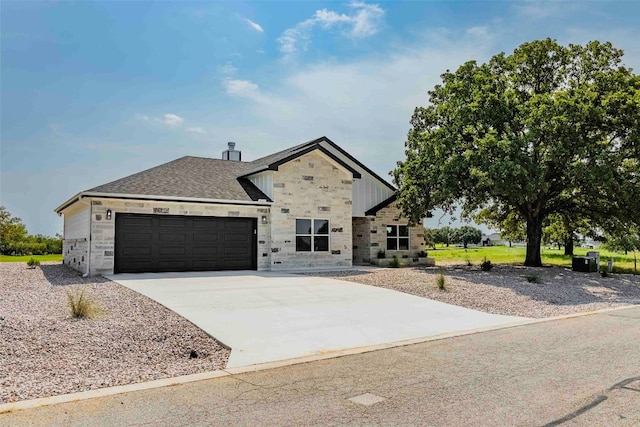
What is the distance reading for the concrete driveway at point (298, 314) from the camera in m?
7.23

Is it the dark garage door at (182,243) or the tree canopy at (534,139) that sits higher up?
the tree canopy at (534,139)

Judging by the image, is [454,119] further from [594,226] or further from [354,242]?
[594,226]

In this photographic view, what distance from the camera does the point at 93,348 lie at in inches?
250

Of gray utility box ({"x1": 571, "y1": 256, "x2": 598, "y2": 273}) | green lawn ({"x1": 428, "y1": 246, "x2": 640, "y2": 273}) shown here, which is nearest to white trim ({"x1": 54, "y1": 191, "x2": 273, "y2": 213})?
green lawn ({"x1": 428, "y1": 246, "x2": 640, "y2": 273})

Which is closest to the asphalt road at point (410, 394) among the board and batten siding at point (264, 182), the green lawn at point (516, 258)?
the board and batten siding at point (264, 182)

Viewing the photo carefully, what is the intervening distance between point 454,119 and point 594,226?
1066 centimetres

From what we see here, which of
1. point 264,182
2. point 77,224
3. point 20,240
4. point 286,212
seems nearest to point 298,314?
point 286,212

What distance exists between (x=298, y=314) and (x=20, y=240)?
33507 mm

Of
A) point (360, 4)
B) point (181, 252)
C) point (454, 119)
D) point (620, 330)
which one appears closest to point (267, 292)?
point (181, 252)

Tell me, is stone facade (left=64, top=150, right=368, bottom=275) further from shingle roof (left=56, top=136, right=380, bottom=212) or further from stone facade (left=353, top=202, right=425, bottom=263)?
stone facade (left=353, top=202, right=425, bottom=263)

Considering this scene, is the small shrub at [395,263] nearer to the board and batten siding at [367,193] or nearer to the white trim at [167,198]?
the board and batten siding at [367,193]

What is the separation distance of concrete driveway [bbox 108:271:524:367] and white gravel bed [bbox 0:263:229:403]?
517 mm

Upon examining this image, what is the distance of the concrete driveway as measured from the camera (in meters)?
7.23

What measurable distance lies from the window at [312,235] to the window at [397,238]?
16.8ft
